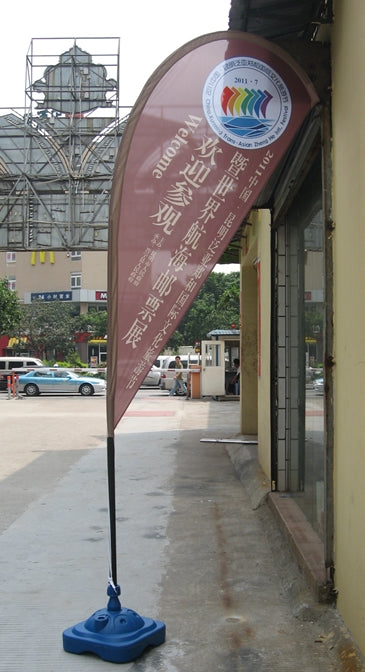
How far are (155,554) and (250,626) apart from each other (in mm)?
1712

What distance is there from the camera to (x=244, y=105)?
4148mm

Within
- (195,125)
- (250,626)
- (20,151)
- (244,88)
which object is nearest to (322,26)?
(244,88)

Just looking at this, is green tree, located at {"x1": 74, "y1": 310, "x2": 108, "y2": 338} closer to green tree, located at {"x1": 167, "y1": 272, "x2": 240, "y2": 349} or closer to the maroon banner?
green tree, located at {"x1": 167, "y1": 272, "x2": 240, "y2": 349}

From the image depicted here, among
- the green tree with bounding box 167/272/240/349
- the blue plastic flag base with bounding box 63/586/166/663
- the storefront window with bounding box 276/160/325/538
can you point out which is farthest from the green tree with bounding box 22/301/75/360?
the blue plastic flag base with bounding box 63/586/166/663

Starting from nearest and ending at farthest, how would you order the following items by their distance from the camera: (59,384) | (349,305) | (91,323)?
(349,305), (59,384), (91,323)

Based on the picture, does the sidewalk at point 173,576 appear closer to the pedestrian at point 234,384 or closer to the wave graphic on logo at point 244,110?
the wave graphic on logo at point 244,110

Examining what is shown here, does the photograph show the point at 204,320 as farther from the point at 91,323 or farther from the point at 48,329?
the point at 48,329

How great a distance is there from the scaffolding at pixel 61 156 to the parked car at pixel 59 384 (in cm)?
1046

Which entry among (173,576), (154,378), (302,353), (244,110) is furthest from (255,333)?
(154,378)

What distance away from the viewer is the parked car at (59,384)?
1167 inches

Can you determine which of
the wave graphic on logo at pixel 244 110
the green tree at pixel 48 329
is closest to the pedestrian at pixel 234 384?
the wave graphic on logo at pixel 244 110

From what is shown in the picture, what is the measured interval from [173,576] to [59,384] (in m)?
25.1

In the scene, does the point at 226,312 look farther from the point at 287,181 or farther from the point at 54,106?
the point at 287,181

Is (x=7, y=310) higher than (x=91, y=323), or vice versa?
(x=7, y=310)
